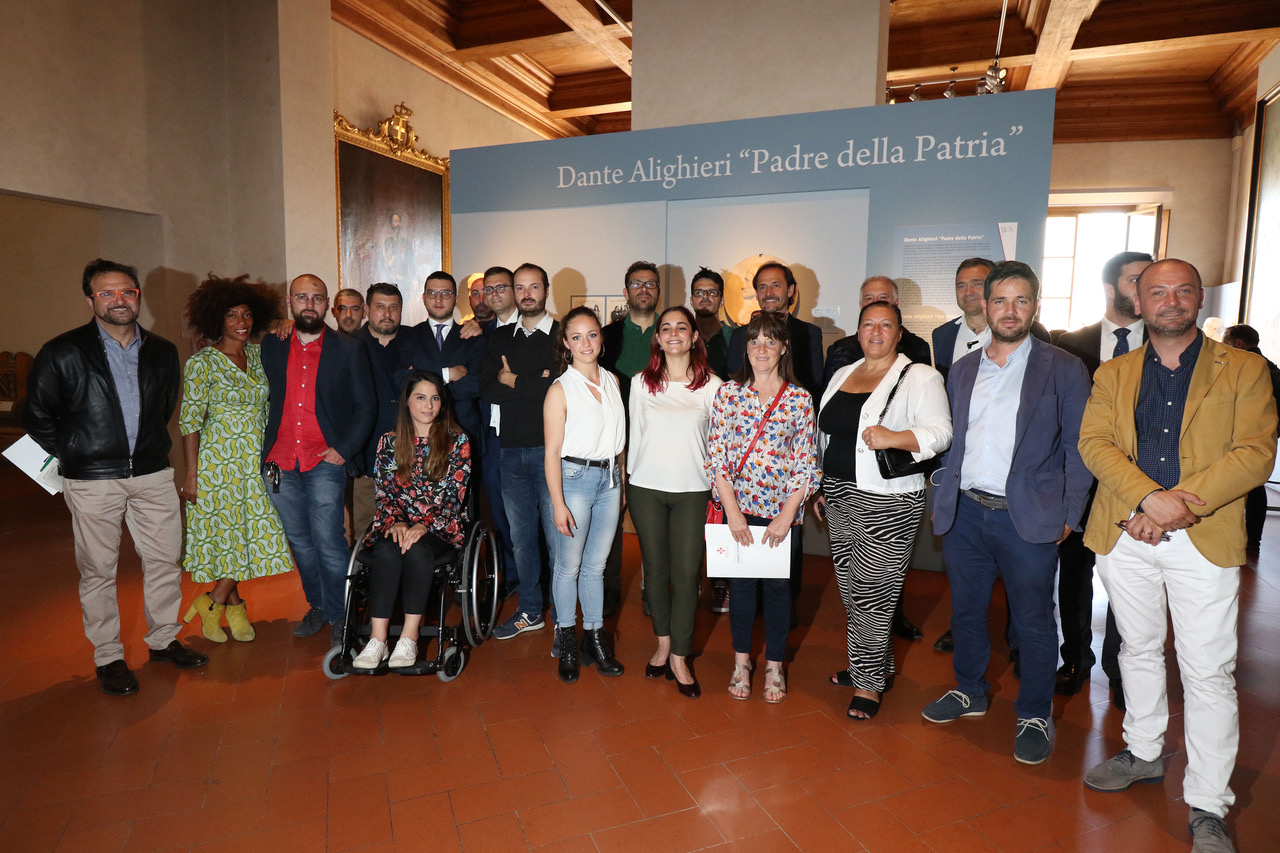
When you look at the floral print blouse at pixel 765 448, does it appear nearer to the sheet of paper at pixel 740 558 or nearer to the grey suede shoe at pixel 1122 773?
the sheet of paper at pixel 740 558

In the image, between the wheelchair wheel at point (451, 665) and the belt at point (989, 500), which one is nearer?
the belt at point (989, 500)

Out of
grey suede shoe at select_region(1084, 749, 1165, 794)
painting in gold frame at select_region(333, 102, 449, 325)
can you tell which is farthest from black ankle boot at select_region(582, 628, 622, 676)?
painting in gold frame at select_region(333, 102, 449, 325)

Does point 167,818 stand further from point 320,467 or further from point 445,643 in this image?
point 320,467

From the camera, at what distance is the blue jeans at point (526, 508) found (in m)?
3.71

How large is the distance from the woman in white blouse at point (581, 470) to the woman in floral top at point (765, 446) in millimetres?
508

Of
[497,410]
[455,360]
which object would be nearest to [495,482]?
[497,410]

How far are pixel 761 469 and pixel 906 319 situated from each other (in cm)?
247

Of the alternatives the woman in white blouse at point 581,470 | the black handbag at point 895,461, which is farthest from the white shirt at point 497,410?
the black handbag at point 895,461

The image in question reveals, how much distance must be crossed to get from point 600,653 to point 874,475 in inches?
60.2

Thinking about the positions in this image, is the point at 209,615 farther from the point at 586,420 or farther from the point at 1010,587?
the point at 1010,587

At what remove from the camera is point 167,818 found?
7.97ft

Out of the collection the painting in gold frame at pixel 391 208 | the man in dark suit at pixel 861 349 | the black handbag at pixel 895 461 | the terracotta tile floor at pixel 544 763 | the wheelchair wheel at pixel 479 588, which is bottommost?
the terracotta tile floor at pixel 544 763

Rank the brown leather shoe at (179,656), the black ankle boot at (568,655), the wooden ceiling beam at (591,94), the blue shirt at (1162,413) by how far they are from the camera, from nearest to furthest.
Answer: the blue shirt at (1162,413) → the black ankle boot at (568,655) → the brown leather shoe at (179,656) → the wooden ceiling beam at (591,94)

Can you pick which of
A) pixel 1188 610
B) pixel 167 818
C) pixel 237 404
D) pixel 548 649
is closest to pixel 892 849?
pixel 1188 610
